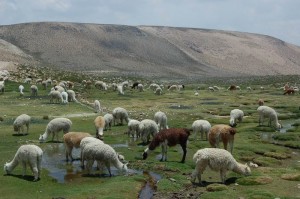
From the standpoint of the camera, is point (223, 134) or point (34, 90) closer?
point (223, 134)

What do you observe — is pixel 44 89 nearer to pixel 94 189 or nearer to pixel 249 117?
pixel 249 117

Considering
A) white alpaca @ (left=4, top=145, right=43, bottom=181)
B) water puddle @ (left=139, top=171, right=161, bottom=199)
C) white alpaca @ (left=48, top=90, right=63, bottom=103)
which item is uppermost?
white alpaca @ (left=48, top=90, right=63, bottom=103)

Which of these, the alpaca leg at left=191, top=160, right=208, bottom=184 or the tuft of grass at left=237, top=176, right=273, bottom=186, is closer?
the alpaca leg at left=191, top=160, right=208, bottom=184

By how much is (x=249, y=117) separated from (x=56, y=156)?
25028mm

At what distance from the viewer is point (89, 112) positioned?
149 ft

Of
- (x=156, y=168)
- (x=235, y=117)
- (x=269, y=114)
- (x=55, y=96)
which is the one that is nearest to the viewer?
(x=156, y=168)

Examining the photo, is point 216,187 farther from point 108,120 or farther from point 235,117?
point 235,117

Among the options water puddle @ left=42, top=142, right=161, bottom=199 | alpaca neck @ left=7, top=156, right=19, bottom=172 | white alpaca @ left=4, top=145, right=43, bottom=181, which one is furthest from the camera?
alpaca neck @ left=7, top=156, right=19, bottom=172

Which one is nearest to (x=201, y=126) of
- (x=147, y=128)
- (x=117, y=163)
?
(x=147, y=128)

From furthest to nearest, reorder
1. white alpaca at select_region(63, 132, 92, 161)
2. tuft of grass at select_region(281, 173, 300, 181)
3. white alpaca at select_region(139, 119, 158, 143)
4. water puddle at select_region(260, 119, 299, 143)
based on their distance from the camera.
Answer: water puddle at select_region(260, 119, 299, 143)
white alpaca at select_region(139, 119, 158, 143)
white alpaca at select_region(63, 132, 92, 161)
tuft of grass at select_region(281, 173, 300, 181)

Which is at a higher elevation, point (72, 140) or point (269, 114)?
point (269, 114)

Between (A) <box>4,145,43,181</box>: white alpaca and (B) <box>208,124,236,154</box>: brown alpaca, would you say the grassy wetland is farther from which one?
(B) <box>208,124,236,154</box>: brown alpaca

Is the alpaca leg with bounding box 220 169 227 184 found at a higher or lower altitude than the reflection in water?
higher

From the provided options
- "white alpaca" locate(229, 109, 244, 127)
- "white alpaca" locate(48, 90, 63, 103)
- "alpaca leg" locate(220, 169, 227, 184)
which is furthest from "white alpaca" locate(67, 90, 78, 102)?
"alpaca leg" locate(220, 169, 227, 184)
